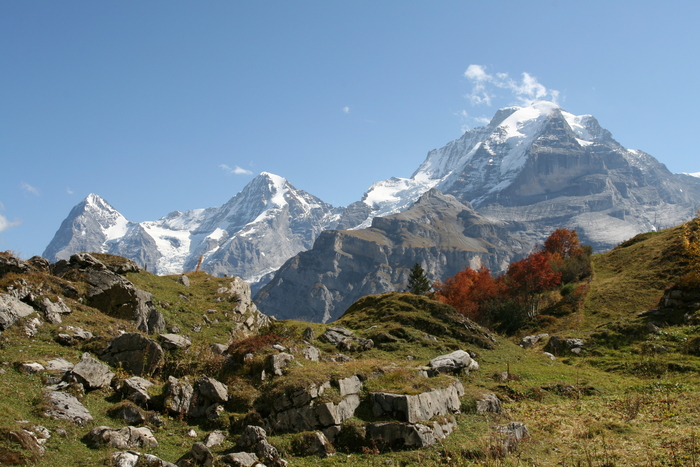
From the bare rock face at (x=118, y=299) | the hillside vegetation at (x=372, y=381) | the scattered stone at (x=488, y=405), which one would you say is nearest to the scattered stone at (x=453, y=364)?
the hillside vegetation at (x=372, y=381)

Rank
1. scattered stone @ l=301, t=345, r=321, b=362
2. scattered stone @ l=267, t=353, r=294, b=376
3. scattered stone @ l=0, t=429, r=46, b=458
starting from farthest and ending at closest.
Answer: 1. scattered stone @ l=301, t=345, r=321, b=362
2. scattered stone @ l=267, t=353, r=294, b=376
3. scattered stone @ l=0, t=429, r=46, b=458

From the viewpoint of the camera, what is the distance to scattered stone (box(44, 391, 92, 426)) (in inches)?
617

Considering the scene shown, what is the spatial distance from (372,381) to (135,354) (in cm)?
1216

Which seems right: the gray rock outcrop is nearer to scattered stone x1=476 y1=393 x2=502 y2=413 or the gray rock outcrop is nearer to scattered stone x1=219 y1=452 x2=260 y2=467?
scattered stone x1=476 y1=393 x2=502 y2=413

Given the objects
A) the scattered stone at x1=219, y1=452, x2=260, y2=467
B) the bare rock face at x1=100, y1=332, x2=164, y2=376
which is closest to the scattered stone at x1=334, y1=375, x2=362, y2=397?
the scattered stone at x1=219, y1=452, x2=260, y2=467

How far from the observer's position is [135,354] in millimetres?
21625

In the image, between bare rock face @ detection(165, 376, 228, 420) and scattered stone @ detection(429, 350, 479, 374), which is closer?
bare rock face @ detection(165, 376, 228, 420)

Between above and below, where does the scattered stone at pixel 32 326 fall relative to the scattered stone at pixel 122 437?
above

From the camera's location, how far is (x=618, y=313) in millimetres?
48281

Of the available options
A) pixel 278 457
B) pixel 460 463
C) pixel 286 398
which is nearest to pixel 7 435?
pixel 278 457

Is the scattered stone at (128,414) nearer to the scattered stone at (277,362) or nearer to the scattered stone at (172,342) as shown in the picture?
the scattered stone at (277,362)

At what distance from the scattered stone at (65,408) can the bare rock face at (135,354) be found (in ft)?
14.0

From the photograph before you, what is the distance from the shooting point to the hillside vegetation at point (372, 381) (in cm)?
1578

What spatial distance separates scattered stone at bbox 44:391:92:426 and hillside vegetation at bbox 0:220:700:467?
258mm
